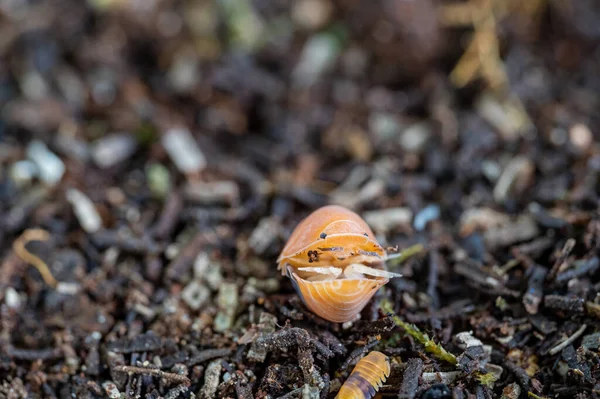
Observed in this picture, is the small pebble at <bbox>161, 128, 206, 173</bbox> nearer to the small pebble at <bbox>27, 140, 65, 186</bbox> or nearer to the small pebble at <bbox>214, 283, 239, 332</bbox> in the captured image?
the small pebble at <bbox>27, 140, 65, 186</bbox>

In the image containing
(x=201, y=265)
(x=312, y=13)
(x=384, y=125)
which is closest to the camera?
(x=201, y=265)

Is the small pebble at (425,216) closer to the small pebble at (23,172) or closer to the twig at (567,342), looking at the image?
the twig at (567,342)

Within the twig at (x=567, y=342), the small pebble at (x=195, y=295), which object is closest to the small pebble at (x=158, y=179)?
the small pebble at (x=195, y=295)

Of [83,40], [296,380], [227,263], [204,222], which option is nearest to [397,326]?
[296,380]

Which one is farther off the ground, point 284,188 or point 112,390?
point 284,188

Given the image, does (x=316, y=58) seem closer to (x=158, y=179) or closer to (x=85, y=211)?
(x=158, y=179)

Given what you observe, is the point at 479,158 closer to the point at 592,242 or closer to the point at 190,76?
the point at 592,242

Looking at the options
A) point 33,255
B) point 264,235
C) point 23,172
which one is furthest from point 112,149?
point 264,235
